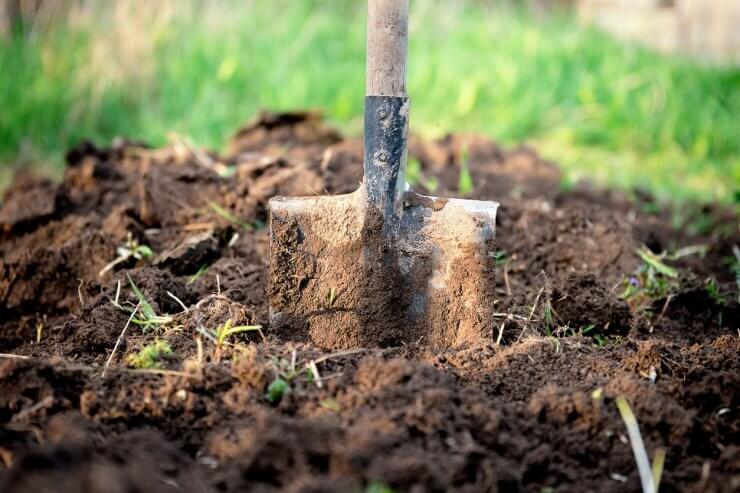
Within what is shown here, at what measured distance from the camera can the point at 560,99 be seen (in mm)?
5188

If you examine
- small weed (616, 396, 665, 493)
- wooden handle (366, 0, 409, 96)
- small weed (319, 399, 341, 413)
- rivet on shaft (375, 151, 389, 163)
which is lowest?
small weed (616, 396, 665, 493)

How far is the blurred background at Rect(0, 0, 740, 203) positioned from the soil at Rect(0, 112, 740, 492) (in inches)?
50.6

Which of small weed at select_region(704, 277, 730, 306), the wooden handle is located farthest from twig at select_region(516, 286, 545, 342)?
the wooden handle

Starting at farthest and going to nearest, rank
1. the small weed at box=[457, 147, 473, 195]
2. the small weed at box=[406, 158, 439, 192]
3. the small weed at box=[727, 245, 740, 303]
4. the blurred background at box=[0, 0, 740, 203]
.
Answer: the blurred background at box=[0, 0, 740, 203] → the small weed at box=[457, 147, 473, 195] → the small weed at box=[406, 158, 439, 192] → the small weed at box=[727, 245, 740, 303]

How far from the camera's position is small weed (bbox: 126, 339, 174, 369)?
181cm

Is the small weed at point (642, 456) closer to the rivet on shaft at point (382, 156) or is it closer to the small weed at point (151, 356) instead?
the rivet on shaft at point (382, 156)

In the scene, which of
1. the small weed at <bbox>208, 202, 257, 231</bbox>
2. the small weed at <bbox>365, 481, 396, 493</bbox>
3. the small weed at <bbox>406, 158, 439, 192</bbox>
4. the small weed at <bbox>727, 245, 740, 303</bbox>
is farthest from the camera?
the small weed at <bbox>406, 158, 439, 192</bbox>

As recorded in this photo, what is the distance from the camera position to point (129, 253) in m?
2.60

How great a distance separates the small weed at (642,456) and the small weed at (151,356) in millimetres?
1004

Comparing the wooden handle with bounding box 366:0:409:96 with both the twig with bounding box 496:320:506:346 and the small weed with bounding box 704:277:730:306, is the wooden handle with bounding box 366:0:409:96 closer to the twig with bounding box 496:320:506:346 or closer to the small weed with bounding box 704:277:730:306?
the twig with bounding box 496:320:506:346

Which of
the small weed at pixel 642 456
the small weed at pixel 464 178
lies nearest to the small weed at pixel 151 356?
the small weed at pixel 642 456

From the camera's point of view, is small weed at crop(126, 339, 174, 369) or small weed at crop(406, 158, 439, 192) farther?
small weed at crop(406, 158, 439, 192)

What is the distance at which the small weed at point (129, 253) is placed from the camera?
2576 mm

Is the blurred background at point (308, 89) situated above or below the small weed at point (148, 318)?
above
